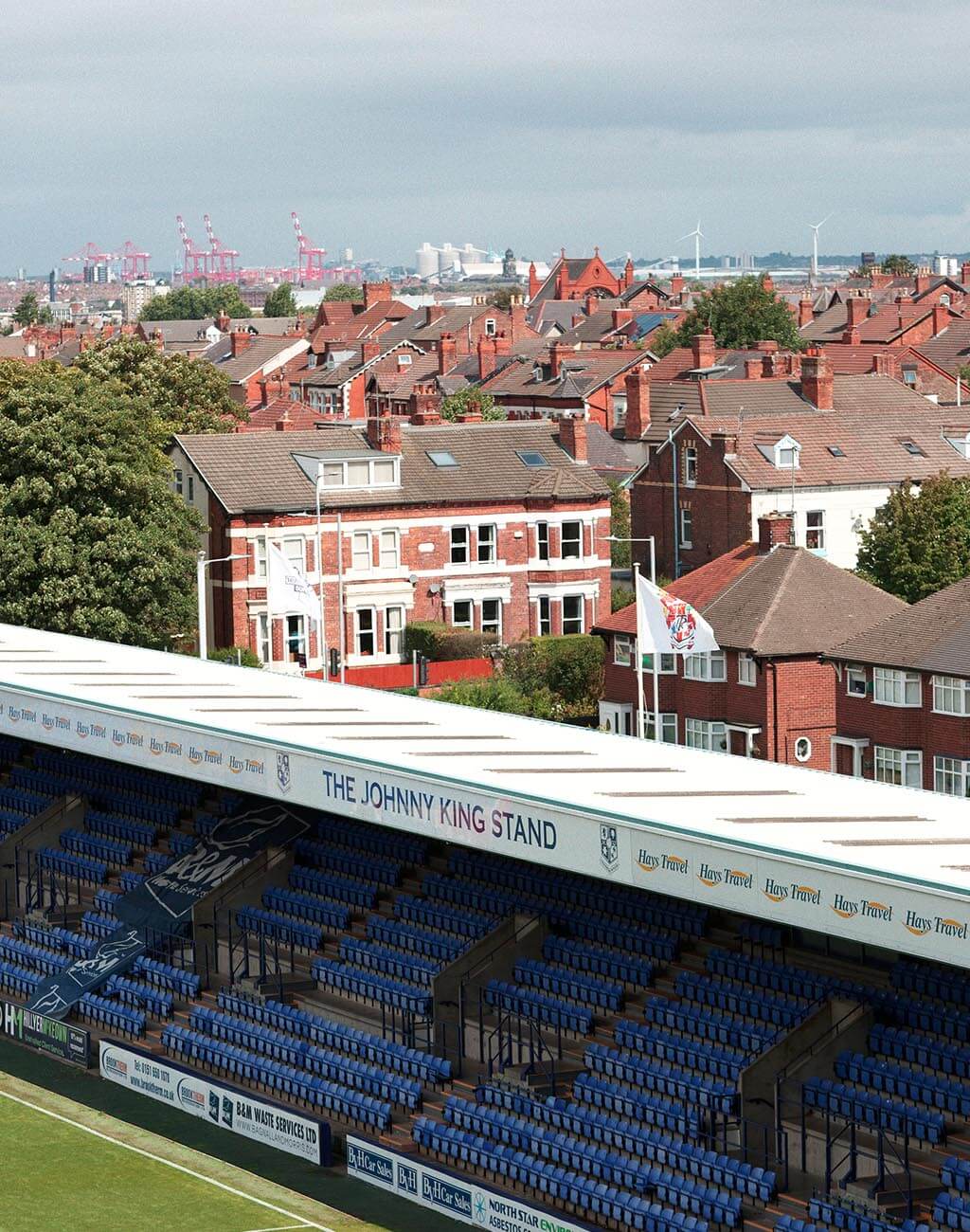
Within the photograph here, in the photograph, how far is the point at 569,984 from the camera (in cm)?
3275

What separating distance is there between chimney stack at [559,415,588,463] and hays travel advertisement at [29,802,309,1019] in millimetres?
40322

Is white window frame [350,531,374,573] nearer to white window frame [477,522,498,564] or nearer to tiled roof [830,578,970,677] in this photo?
white window frame [477,522,498,564]

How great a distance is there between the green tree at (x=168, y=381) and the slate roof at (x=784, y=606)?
33.9 metres

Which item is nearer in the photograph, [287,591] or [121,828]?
[121,828]

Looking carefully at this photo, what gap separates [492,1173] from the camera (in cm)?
2967

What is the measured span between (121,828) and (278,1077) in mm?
11232

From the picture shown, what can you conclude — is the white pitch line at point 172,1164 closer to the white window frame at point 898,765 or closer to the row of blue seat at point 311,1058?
the row of blue seat at point 311,1058

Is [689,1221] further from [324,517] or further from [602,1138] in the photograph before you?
[324,517]

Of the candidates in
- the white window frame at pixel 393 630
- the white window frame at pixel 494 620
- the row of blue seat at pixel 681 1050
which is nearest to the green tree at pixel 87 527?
the white window frame at pixel 393 630

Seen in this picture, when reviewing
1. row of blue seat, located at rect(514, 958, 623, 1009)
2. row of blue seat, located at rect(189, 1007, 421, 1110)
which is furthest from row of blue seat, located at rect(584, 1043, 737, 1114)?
row of blue seat, located at rect(189, 1007, 421, 1110)

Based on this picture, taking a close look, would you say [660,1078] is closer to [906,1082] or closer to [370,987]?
[906,1082]

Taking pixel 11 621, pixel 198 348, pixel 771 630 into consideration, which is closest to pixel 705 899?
pixel 771 630

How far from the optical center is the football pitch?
29.1m

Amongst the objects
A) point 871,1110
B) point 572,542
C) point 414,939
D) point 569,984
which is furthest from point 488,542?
point 871,1110
